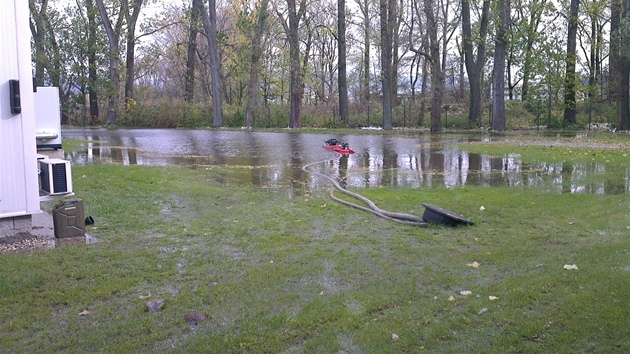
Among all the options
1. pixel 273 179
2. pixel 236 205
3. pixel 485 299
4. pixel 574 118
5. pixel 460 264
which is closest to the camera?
pixel 485 299

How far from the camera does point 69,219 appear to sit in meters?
6.63

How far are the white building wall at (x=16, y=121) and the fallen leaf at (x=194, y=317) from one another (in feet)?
11.6

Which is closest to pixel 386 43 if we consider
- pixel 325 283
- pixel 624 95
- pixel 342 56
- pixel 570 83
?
pixel 342 56

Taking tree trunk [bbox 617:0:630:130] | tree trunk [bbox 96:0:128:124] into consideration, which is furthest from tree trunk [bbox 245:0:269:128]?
tree trunk [bbox 617:0:630:130]

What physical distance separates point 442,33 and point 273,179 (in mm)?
42414

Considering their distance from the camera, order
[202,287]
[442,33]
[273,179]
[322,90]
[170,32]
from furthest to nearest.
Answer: [322,90]
[170,32]
[442,33]
[273,179]
[202,287]

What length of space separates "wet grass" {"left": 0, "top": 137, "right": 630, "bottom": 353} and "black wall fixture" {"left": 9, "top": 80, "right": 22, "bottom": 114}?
161 cm

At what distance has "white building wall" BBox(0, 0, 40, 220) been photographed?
6438 millimetres

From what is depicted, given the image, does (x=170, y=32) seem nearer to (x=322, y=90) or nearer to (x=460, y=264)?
(x=322, y=90)

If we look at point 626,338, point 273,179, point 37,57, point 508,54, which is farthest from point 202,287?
point 508,54

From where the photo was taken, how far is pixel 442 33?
50.8 meters

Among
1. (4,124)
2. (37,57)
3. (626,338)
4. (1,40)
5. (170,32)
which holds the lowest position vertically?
(626,338)

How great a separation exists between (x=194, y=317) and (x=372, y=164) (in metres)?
10.7

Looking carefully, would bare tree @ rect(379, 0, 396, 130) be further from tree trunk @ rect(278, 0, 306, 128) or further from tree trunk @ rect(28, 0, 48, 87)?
tree trunk @ rect(28, 0, 48, 87)
